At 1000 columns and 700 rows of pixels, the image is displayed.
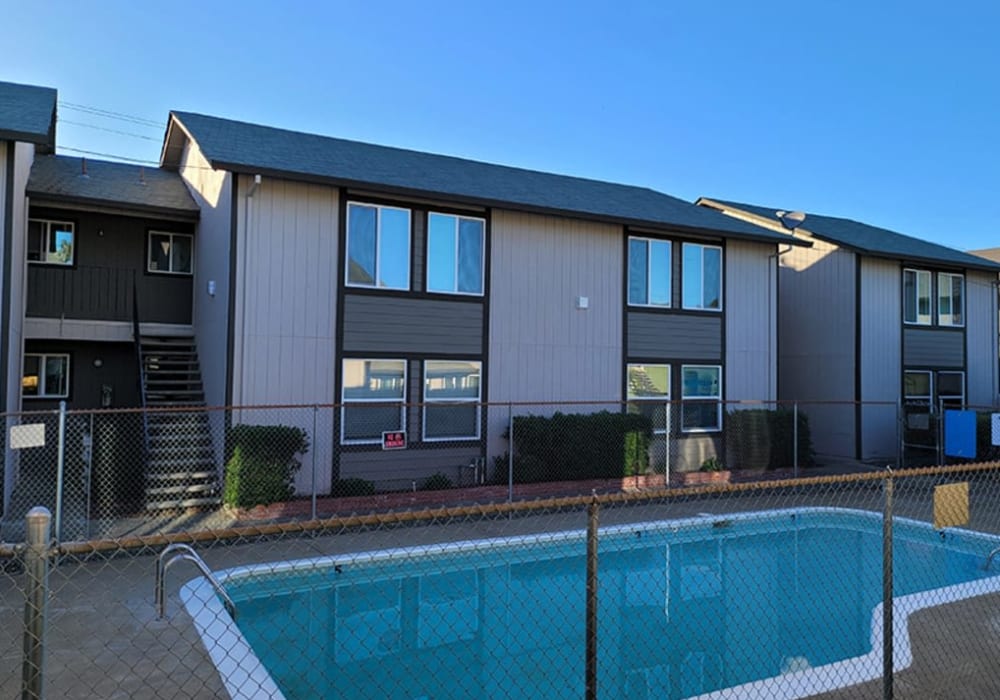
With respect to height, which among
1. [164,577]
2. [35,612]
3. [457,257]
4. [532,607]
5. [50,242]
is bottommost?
[532,607]

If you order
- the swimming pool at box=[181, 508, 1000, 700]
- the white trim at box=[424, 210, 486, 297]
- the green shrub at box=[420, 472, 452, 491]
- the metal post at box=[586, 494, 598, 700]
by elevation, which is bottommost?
the swimming pool at box=[181, 508, 1000, 700]

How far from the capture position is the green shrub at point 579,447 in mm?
12727

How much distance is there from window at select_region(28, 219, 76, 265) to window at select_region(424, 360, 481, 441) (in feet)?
24.6

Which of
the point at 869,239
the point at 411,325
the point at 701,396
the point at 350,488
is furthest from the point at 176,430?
the point at 869,239

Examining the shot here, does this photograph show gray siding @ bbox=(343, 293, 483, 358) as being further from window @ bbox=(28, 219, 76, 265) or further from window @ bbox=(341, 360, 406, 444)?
window @ bbox=(28, 219, 76, 265)

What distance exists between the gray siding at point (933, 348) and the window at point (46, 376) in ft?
63.9

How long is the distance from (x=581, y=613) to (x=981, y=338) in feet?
57.4

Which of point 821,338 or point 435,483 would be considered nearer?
point 435,483

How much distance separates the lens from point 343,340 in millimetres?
11992

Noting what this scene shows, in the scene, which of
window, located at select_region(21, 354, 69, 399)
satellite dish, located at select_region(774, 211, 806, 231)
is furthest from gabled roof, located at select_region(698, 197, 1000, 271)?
window, located at select_region(21, 354, 69, 399)

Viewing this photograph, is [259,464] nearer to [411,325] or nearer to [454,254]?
[411,325]

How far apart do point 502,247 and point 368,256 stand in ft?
8.46

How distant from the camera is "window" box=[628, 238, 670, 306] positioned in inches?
587

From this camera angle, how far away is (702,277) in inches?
615
